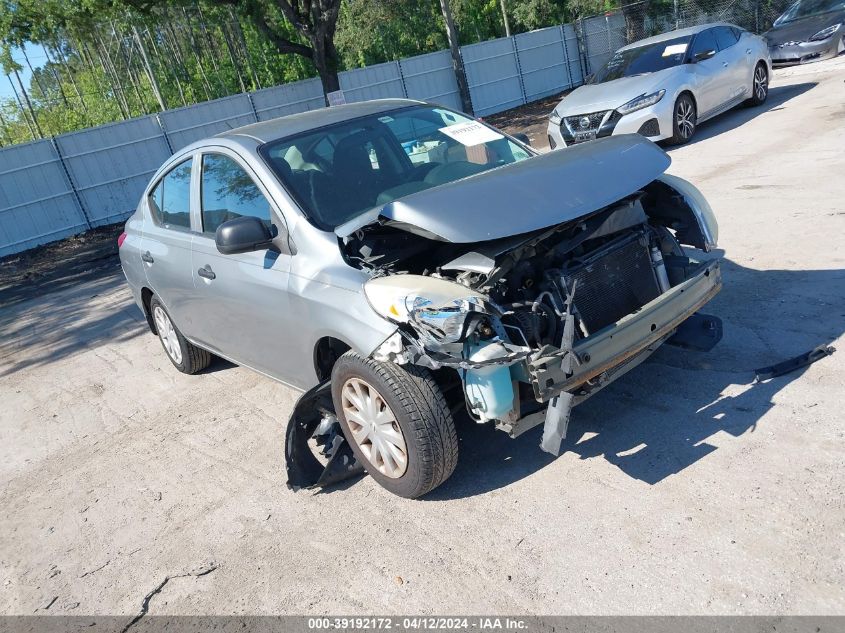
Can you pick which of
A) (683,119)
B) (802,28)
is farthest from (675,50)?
(802,28)

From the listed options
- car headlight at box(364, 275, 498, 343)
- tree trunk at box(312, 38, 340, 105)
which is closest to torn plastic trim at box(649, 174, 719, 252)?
car headlight at box(364, 275, 498, 343)

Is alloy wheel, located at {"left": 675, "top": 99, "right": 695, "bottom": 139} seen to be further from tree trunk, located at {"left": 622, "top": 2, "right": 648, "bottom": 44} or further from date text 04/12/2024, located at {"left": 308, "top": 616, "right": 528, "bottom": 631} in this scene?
tree trunk, located at {"left": 622, "top": 2, "right": 648, "bottom": 44}

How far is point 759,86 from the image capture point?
12.4 meters

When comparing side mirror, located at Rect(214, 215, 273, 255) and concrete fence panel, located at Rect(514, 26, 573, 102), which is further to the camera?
concrete fence panel, located at Rect(514, 26, 573, 102)

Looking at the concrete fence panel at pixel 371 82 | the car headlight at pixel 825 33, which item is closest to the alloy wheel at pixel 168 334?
the car headlight at pixel 825 33

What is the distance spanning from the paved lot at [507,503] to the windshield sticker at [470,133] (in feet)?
6.01

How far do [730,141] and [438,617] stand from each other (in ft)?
31.4

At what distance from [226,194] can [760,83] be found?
11.2 meters

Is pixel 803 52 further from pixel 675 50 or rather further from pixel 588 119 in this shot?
pixel 588 119

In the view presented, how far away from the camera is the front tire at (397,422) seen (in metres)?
3.25

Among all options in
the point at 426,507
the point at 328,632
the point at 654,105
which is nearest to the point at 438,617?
the point at 328,632

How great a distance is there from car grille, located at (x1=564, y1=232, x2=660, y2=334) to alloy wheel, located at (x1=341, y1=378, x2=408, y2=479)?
3.51 ft

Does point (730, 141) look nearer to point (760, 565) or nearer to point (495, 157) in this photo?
point (495, 157)

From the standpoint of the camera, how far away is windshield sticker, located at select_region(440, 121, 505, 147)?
15.3 feet
